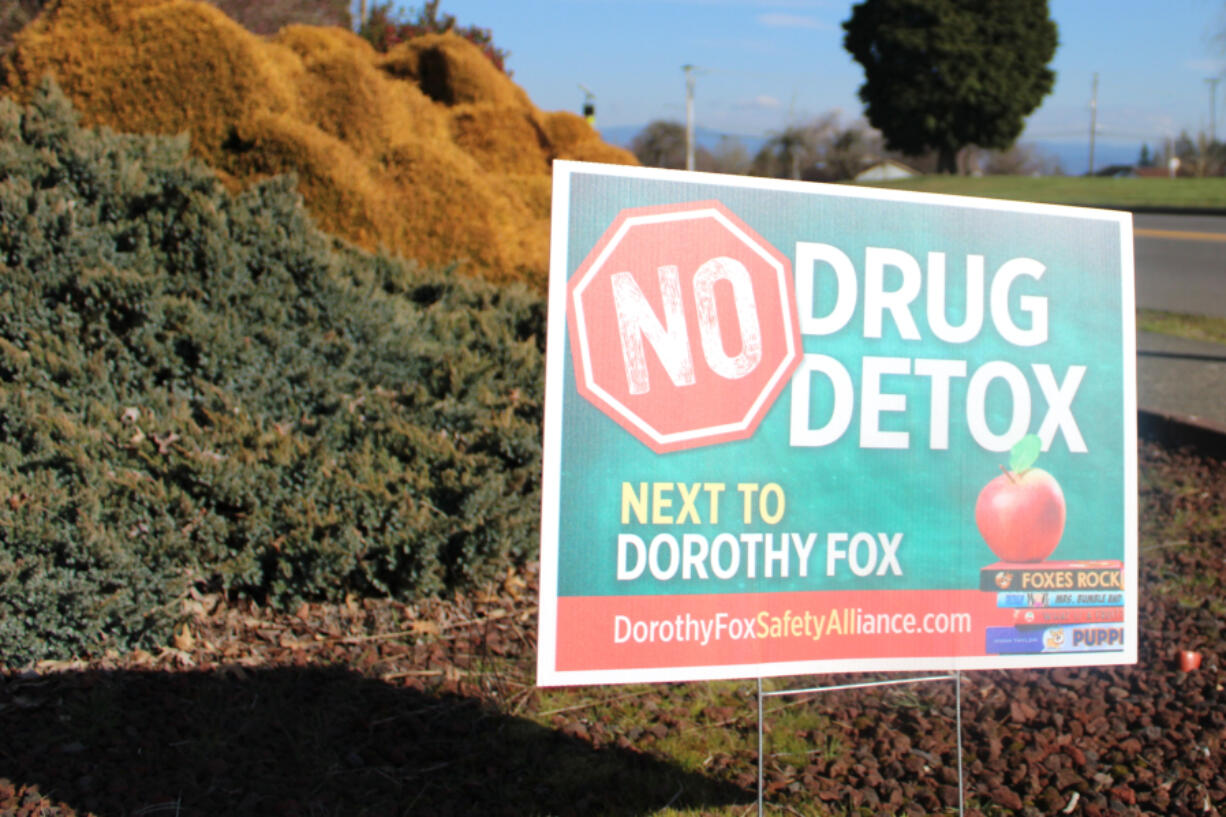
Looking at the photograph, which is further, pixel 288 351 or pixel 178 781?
pixel 288 351

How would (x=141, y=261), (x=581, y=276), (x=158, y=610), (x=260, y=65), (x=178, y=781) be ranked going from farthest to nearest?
1. (x=260, y=65)
2. (x=141, y=261)
3. (x=158, y=610)
4. (x=178, y=781)
5. (x=581, y=276)

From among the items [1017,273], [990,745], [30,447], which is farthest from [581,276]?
[30,447]

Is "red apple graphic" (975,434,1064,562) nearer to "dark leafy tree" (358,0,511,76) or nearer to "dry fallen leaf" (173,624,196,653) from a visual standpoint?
"dry fallen leaf" (173,624,196,653)

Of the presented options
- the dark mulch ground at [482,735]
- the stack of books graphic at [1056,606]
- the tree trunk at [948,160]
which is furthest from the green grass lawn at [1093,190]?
the stack of books graphic at [1056,606]

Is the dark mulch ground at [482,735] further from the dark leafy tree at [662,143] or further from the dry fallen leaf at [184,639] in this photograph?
the dark leafy tree at [662,143]

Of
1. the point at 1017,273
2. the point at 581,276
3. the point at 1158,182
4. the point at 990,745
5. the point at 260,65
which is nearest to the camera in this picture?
the point at 581,276

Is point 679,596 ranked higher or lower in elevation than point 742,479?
lower

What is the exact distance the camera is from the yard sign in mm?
2059

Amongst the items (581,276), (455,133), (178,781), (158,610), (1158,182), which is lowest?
(178,781)

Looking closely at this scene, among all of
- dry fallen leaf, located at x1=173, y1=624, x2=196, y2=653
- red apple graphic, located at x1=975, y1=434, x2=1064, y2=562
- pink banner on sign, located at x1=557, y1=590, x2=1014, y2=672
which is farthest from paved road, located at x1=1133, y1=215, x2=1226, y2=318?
dry fallen leaf, located at x1=173, y1=624, x2=196, y2=653

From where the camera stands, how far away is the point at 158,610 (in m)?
3.19

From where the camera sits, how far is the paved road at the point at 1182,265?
1106 cm

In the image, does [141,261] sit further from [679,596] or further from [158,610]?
[679,596]

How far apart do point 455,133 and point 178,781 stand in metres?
5.06
